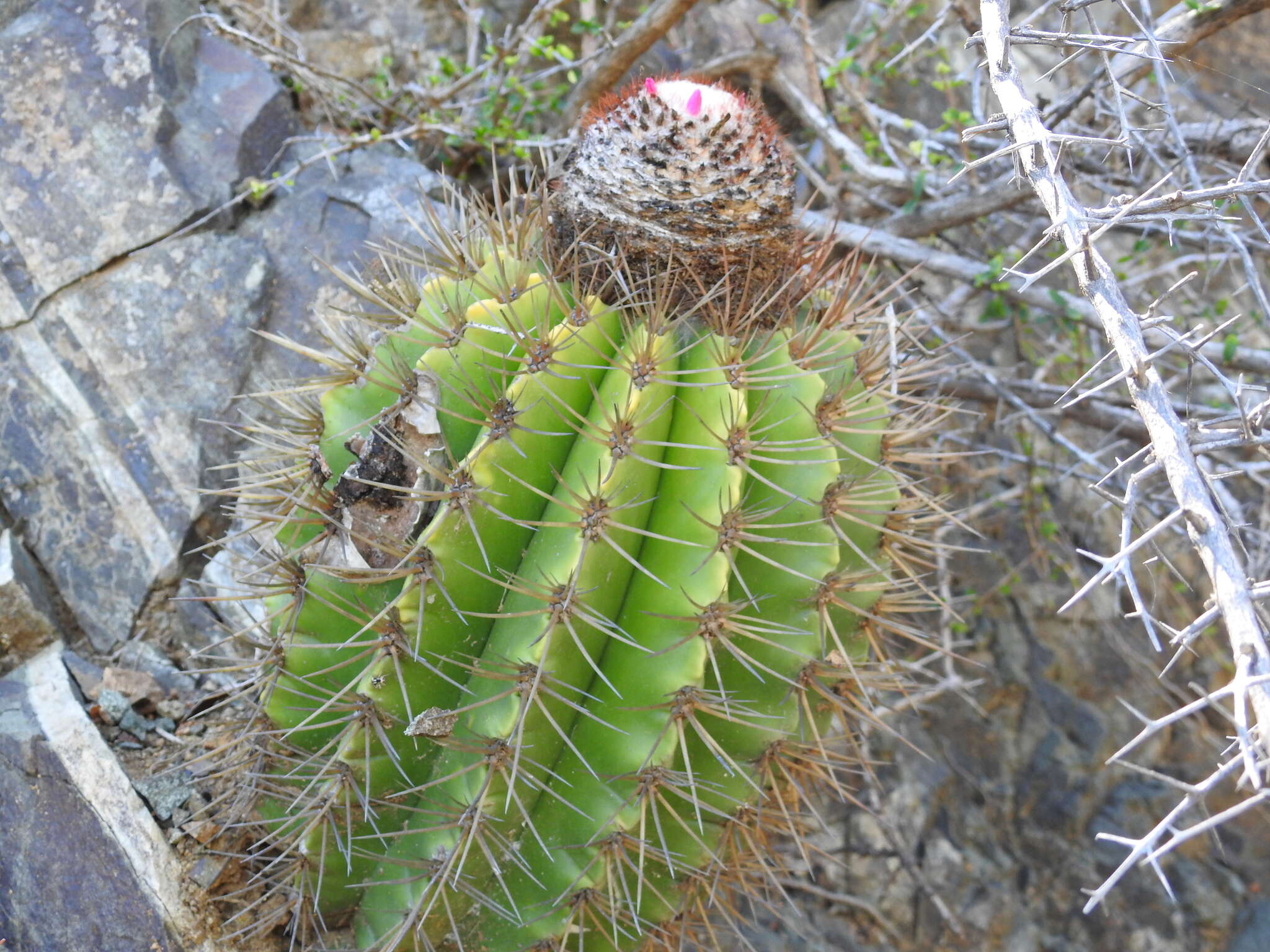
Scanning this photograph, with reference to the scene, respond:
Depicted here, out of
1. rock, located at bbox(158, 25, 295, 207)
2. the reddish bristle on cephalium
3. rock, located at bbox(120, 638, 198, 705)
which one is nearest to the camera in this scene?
the reddish bristle on cephalium

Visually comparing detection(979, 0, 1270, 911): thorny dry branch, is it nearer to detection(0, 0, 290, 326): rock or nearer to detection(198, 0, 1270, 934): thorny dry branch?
detection(198, 0, 1270, 934): thorny dry branch

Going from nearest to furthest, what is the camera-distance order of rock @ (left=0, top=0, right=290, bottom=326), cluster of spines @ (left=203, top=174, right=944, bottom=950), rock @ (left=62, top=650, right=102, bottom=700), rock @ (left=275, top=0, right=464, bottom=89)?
cluster of spines @ (left=203, top=174, right=944, bottom=950) < rock @ (left=62, top=650, right=102, bottom=700) < rock @ (left=0, top=0, right=290, bottom=326) < rock @ (left=275, top=0, right=464, bottom=89)

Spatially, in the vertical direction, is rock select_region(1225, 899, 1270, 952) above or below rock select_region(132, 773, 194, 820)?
below

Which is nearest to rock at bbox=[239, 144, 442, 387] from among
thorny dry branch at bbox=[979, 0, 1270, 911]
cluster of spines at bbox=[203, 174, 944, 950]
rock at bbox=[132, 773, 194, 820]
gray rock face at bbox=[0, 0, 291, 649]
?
gray rock face at bbox=[0, 0, 291, 649]

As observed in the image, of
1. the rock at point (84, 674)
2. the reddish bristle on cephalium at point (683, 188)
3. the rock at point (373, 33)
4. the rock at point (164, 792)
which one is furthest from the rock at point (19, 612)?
the rock at point (373, 33)

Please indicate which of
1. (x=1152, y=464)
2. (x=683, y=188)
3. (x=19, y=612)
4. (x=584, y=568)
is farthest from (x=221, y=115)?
(x=1152, y=464)

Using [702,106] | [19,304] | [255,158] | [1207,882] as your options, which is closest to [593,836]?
[702,106]

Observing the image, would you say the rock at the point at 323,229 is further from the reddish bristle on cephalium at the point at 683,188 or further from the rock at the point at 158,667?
the reddish bristle on cephalium at the point at 683,188

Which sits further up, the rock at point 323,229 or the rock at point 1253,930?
the rock at point 323,229
